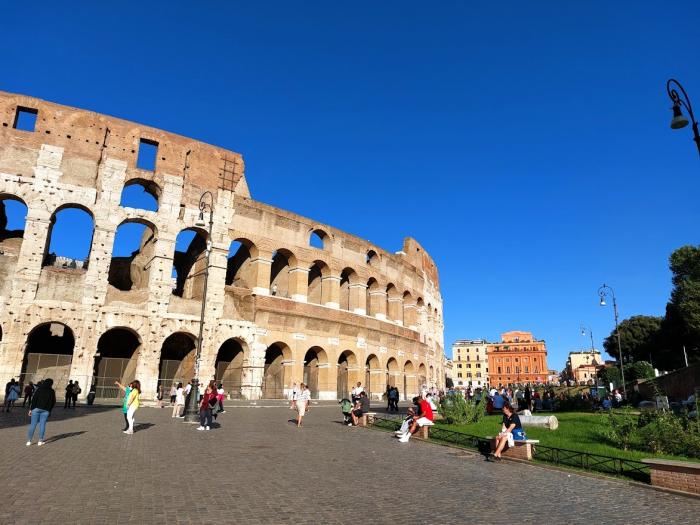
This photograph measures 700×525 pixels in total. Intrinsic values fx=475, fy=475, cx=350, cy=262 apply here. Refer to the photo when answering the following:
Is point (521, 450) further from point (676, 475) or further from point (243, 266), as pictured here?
point (243, 266)

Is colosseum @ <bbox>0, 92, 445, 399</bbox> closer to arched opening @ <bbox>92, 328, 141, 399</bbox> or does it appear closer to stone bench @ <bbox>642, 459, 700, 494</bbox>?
arched opening @ <bbox>92, 328, 141, 399</bbox>

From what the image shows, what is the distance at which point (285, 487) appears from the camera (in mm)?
7105

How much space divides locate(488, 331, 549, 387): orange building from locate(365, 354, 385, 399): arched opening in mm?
85643

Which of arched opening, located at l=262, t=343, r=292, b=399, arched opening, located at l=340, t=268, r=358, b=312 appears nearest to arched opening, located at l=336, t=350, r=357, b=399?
arched opening, located at l=340, t=268, r=358, b=312

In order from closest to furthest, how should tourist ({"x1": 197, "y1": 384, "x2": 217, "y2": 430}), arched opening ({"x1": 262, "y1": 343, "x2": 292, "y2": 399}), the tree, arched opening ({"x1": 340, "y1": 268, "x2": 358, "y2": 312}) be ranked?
tourist ({"x1": 197, "y1": 384, "x2": 217, "y2": 430}) → arched opening ({"x1": 262, "y1": 343, "x2": 292, "y2": 399}) → arched opening ({"x1": 340, "y1": 268, "x2": 358, "y2": 312}) → the tree

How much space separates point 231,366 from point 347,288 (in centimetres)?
1179

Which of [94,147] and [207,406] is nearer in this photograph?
[207,406]

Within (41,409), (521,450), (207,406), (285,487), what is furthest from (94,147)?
(521,450)

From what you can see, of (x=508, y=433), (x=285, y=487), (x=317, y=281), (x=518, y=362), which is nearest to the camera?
(x=285, y=487)

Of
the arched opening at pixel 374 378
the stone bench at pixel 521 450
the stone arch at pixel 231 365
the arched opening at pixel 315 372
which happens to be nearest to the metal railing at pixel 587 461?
the stone bench at pixel 521 450

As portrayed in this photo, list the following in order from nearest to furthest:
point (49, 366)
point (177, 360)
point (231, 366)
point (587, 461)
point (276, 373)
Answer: point (587, 461) → point (49, 366) → point (177, 360) → point (231, 366) → point (276, 373)

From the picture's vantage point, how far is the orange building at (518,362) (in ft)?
382

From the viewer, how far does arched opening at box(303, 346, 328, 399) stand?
34.2m

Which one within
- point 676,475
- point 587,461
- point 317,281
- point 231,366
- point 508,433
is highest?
point 317,281
